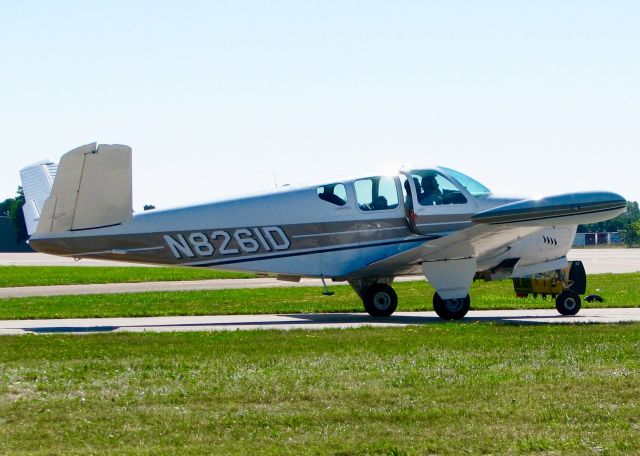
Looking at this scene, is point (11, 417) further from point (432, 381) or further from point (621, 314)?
point (621, 314)

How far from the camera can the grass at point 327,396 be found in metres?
8.38

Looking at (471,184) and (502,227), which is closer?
(502,227)

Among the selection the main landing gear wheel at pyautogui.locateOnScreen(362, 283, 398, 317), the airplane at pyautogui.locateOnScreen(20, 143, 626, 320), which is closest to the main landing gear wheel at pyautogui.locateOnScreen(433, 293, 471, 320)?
the airplane at pyautogui.locateOnScreen(20, 143, 626, 320)

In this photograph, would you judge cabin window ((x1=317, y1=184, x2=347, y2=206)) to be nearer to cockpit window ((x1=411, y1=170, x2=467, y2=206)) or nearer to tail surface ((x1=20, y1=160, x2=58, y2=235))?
cockpit window ((x1=411, y1=170, x2=467, y2=206))

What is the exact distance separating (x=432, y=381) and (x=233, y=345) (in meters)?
4.51

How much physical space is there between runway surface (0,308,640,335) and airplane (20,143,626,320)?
90cm

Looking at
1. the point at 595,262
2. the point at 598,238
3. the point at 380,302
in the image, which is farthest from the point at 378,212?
the point at 598,238

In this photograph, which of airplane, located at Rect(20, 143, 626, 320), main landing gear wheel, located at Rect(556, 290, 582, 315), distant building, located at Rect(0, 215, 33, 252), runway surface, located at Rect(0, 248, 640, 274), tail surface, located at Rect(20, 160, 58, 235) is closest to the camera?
airplane, located at Rect(20, 143, 626, 320)

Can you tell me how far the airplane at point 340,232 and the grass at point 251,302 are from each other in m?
3.29

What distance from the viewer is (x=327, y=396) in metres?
10.3

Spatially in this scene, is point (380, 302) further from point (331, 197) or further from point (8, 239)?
point (8, 239)

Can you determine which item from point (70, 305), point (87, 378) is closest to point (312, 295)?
point (70, 305)

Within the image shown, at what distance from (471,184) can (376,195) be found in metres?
1.97

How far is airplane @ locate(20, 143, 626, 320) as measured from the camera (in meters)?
19.4
